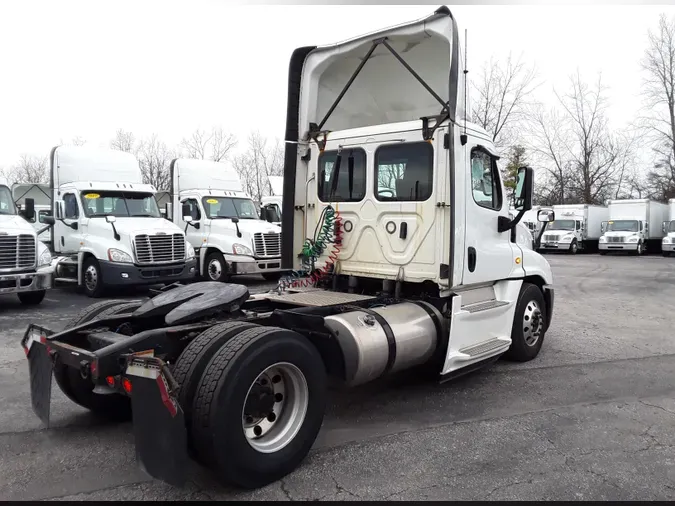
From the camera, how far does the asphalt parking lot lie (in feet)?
11.7

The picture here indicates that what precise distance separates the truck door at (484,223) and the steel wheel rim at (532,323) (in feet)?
2.37

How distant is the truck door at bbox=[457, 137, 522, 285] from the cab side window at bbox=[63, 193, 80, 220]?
10065 mm

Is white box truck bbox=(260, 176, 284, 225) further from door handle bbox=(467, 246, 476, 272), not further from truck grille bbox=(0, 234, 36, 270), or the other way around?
door handle bbox=(467, 246, 476, 272)

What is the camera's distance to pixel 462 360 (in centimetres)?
536

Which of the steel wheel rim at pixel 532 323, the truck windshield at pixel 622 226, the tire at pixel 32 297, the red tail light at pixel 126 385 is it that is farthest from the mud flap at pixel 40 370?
the truck windshield at pixel 622 226

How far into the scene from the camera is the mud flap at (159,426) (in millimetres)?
3104

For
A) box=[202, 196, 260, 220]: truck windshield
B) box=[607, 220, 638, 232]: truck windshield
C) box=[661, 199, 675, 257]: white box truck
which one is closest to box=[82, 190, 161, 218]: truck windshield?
box=[202, 196, 260, 220]: truck windshield

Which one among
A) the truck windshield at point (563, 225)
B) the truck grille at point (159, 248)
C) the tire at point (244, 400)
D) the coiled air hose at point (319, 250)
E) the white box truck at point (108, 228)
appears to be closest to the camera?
the tire at point (244, 400)

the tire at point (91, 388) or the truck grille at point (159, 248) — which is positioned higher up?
the truck grille at point (159, 248)

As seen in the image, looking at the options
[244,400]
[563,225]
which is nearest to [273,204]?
[244,400]

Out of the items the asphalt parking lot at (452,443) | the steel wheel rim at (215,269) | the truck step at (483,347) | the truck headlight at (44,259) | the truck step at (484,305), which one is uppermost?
the truck headlight at (44,259)

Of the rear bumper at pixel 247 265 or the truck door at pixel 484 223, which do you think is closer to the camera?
the truck door at pixel 484 223

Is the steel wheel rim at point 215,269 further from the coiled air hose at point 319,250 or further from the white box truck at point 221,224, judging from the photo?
the coiled air hose at point 319,250

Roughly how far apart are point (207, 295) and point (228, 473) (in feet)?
5.45
